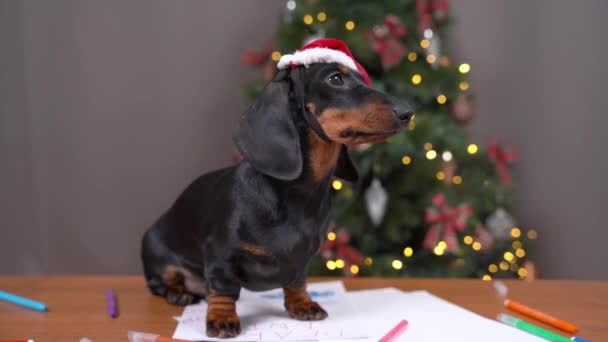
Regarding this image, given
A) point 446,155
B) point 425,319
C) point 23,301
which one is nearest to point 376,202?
point 446,155

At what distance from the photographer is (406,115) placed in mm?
793

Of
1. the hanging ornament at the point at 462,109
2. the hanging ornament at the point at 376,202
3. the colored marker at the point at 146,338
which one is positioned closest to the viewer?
the colored marker at the point at 146,338

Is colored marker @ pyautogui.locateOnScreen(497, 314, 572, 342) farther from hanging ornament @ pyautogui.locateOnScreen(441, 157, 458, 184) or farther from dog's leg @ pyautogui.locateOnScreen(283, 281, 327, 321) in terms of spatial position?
hanging ornament @ pyautogui.locateOnScreen(441, 157, 458, 184)

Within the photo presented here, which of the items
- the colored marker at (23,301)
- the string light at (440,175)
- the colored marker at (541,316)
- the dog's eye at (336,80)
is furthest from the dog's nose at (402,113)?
the string light at (440,175)

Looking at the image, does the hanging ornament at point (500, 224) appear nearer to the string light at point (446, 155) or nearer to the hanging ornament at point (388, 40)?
the string light at point (446, 155)

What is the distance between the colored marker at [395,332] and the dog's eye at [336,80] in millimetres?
388

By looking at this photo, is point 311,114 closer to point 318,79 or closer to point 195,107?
point 318,79

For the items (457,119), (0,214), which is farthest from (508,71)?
(0,214)

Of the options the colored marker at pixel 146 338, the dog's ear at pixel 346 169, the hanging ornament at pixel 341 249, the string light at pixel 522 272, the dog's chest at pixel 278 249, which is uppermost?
the dog's ear at pixel 346 169

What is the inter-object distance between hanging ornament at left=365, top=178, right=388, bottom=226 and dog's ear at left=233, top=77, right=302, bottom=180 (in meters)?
0.96

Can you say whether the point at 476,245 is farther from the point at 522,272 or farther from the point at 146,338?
the point at 146,338

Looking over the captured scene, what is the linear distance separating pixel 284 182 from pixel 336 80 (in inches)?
7.2

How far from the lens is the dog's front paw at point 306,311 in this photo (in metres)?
0.93

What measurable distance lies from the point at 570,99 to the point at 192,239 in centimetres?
180
